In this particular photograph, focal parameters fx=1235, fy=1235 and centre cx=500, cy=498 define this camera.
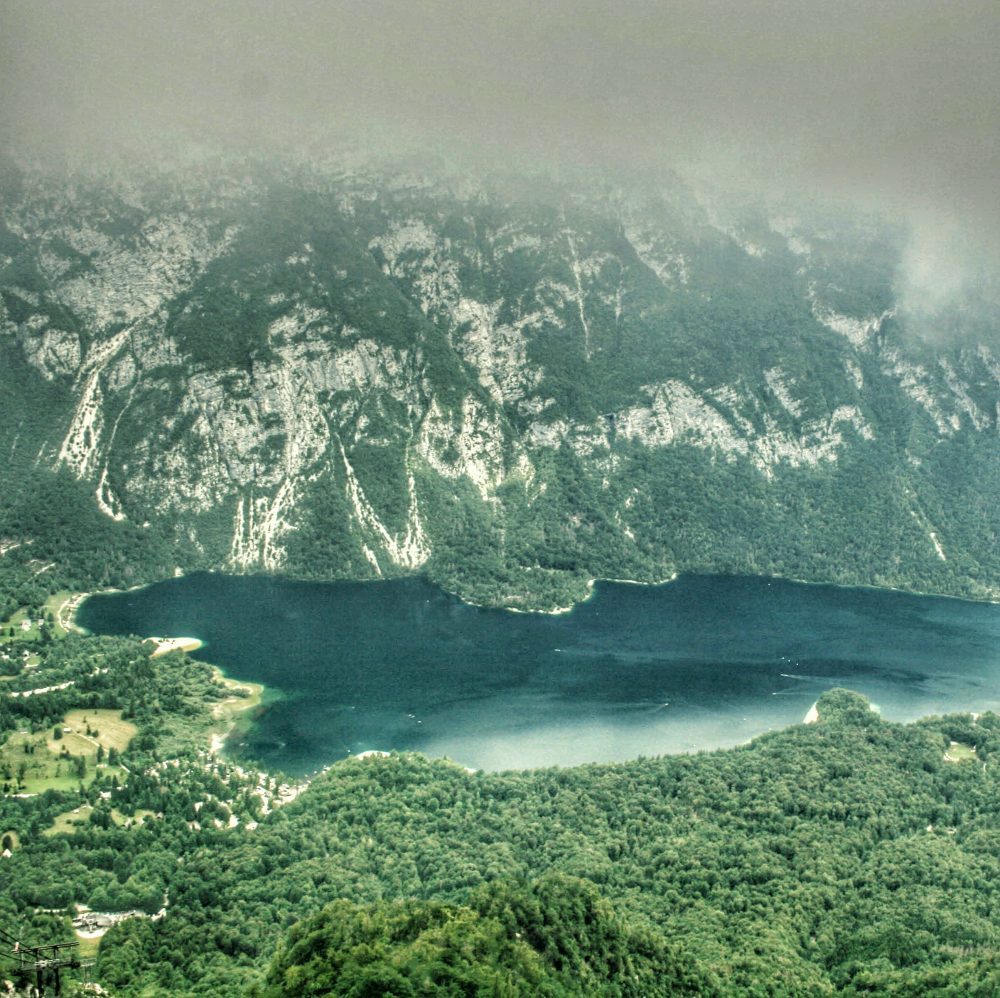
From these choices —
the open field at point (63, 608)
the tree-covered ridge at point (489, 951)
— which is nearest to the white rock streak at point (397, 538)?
the open field at point (63, 608)

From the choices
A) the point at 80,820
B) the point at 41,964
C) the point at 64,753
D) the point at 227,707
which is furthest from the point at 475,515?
the point at 41,964

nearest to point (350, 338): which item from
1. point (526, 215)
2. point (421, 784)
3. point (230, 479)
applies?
point (230, 479)

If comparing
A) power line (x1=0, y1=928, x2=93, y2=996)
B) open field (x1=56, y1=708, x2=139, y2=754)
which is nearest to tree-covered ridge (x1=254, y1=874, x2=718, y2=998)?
power line (x1=0, y1=928, x2=93, y2=996)

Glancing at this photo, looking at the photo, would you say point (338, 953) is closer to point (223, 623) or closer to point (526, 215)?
point (223, 623)

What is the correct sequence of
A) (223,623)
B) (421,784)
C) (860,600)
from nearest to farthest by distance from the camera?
1. (421,784)
2. (223,623)
3. (860,600)

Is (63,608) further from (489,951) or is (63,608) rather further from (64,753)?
(489,951)
